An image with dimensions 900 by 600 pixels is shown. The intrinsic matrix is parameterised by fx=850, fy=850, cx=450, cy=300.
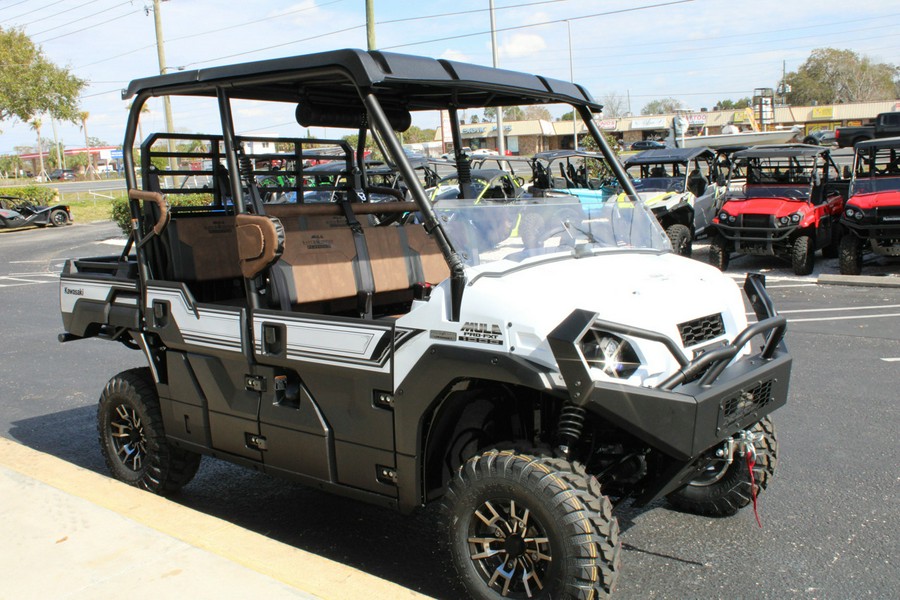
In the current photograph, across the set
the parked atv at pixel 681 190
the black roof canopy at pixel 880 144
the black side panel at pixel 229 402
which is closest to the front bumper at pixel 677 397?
the black side panel at pixel 229 402

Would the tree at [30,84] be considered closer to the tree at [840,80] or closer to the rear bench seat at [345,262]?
the rear bench seat at [345,262]

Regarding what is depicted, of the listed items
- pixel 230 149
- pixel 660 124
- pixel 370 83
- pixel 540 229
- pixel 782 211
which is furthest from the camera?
pixel 660 124

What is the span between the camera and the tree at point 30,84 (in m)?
40.9

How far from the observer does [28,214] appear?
3045cm

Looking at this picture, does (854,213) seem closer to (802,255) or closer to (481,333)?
(802,255)

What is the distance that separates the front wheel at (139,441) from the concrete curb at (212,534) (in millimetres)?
262

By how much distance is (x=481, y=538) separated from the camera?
351cm

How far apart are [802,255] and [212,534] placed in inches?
456

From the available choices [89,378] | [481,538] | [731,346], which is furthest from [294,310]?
[89,378]

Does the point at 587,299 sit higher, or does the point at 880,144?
the point at 880,144

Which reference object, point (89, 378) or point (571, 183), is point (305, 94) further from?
point (571, 183)

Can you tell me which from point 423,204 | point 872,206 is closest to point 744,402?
point 423,204

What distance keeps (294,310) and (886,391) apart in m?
4.94

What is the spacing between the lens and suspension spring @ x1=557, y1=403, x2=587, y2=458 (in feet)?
11.3
